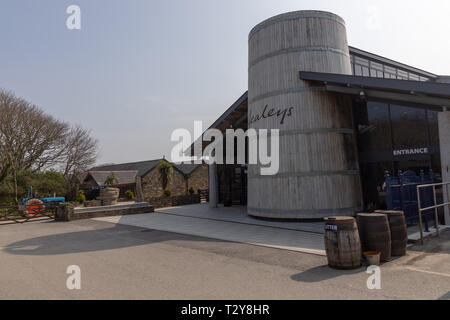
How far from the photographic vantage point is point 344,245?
5.99 m

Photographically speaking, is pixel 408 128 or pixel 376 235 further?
pixel 408 128

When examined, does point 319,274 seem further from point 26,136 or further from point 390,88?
point 26,136

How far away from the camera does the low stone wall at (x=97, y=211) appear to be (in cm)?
1666

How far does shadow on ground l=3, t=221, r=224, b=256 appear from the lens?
8992 millimetres

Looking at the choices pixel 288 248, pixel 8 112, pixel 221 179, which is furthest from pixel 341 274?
pixel 8 112

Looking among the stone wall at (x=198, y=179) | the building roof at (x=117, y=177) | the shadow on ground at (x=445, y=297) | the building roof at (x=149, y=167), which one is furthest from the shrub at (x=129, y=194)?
the shadow on ground at (x=445, y=297)

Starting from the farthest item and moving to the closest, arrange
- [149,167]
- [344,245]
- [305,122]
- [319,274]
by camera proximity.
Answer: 1. [149,167]
2. [305,122]
3. [344,245]
4. [319,274]

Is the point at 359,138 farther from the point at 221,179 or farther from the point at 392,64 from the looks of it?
the point at 221,179

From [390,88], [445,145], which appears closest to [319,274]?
[390,88]

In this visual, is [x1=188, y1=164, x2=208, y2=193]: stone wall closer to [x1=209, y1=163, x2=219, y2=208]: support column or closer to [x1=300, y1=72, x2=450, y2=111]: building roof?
[x1=209, y1=163, x2=219, y2=208]: support column

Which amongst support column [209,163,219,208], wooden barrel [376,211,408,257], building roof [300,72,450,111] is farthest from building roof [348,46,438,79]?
wooden barrel [376,211,408,257]

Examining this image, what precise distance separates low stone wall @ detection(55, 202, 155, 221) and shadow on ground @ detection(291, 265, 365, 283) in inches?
574

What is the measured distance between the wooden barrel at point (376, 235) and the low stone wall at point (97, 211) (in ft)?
50.1

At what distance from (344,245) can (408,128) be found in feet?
28.9
